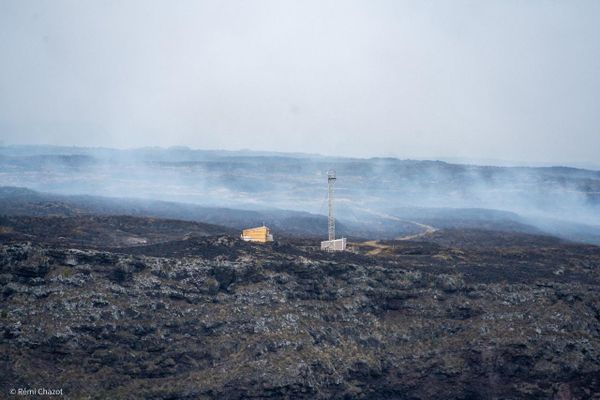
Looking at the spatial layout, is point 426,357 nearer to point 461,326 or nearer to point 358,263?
point 461,326

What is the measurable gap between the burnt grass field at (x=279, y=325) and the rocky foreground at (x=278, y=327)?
124 millimetres

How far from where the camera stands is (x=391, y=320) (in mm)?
69250

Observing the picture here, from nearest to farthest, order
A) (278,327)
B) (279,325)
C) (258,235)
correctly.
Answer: (278,327)
(279,325)
(258,235)

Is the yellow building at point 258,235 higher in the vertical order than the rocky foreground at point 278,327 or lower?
higher

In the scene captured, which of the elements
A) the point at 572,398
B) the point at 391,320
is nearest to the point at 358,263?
the point at 391,320

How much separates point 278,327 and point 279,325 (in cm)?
30

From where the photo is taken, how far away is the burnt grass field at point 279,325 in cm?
5666

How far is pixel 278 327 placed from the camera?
64.1m

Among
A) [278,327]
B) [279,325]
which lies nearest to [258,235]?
[279,325]

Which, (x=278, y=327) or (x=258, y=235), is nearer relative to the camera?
(x=278, y=327)

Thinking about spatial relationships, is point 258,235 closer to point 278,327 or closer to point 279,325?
point 279,325

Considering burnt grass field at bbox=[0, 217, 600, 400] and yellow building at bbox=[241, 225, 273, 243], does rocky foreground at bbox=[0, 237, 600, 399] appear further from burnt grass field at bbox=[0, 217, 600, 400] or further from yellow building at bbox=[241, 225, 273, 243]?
yellow building at bbox=[241, 225, 273, 243]

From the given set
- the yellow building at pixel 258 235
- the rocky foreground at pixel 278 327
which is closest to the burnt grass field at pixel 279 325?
the rocky foreground at pixel 278 327

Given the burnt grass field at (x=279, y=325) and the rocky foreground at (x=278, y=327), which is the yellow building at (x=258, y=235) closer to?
the burnt grass field at (x=279, y=325)
